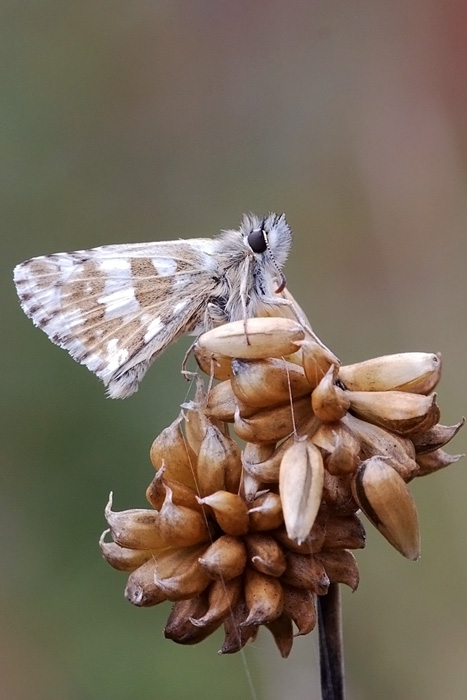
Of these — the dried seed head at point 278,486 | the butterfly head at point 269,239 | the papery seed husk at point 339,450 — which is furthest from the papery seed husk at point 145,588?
the butterfly head at point 269,239

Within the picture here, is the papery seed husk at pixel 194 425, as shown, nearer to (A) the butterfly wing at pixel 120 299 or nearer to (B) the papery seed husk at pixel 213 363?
(B) the papery seed husk at pixel 213 363

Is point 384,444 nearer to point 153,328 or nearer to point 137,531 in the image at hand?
point 137,531

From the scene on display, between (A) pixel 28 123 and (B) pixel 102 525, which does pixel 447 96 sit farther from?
(B) pixel 102 525

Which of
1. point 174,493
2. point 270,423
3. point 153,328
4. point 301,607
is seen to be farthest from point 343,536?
point 153,328

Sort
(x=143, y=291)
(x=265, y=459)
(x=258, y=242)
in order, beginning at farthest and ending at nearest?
(x=143, y=291) < (x=258, y=242) < (x=265, y=459)

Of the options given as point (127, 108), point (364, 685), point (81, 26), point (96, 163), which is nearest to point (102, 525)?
point (364, 685)

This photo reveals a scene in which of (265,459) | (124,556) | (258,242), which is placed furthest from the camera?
(258,242)
